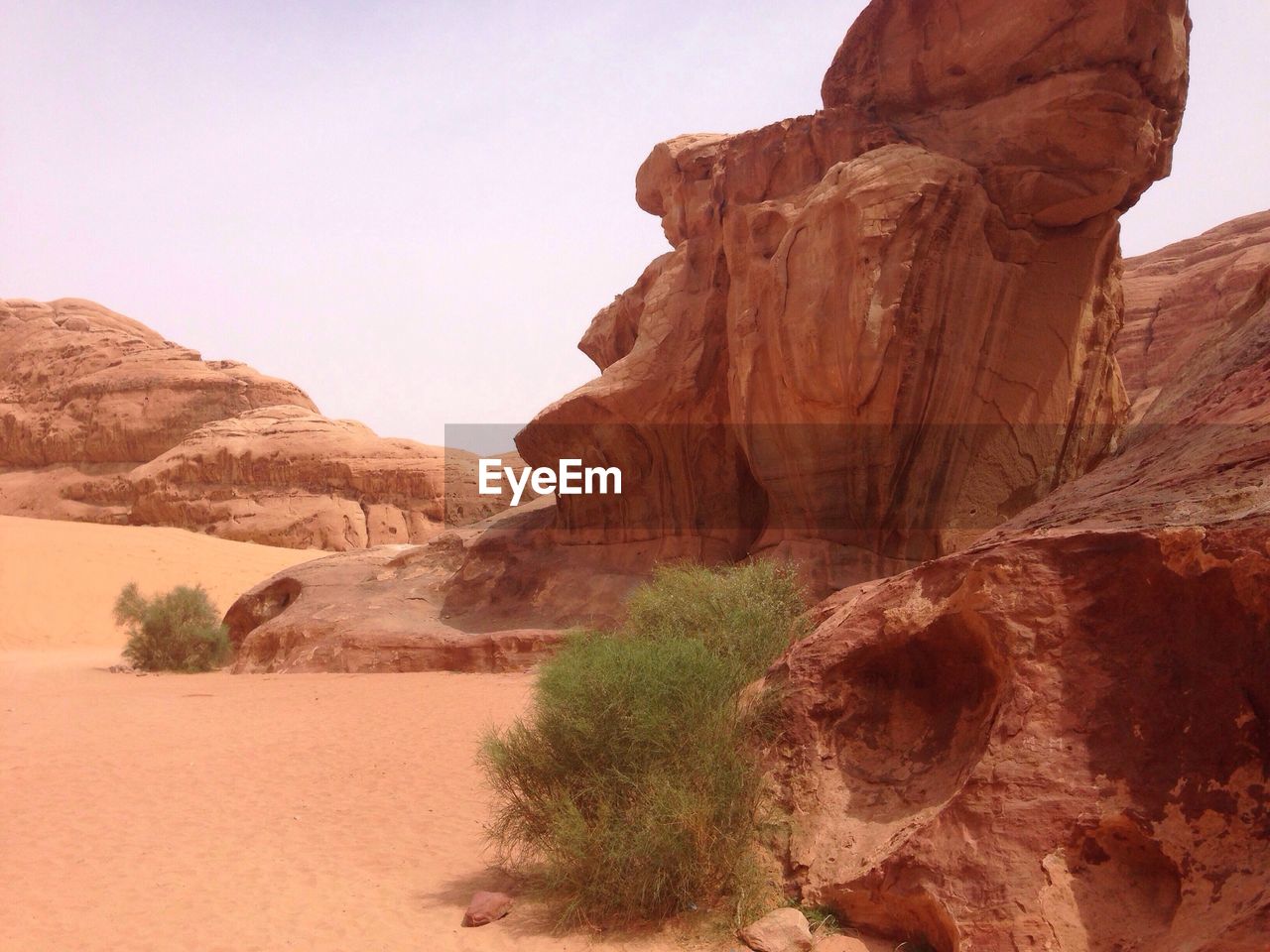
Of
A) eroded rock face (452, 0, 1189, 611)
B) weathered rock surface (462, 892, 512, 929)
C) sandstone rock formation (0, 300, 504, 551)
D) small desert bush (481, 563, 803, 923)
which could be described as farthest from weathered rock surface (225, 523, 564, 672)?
sandstone rock formation (0, 300, 504, 551)

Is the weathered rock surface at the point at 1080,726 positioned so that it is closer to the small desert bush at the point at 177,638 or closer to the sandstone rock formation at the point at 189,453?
the small desert bush at the point at 177,638

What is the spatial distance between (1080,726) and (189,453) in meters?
33.7

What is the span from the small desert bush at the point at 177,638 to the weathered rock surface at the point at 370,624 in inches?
30.6

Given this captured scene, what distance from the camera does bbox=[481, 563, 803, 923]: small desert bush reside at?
4.45m

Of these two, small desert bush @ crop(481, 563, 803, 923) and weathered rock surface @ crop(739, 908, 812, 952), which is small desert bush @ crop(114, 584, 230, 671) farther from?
weathered rock surface @ crop(739, 908, 812, 952)

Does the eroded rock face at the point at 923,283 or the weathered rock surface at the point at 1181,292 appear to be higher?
the weathered rock surface at the point at 1181,292

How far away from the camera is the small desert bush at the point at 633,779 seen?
445 cm

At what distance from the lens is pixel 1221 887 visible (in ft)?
10.1

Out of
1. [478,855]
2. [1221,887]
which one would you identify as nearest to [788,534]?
[478,855]

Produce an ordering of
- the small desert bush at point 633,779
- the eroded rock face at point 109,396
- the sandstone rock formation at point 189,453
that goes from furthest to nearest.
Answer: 1. the eroded rock face at point 109,396
2. the sandstone rock formation at point 189,453
3. the small desert bush at point 633,779

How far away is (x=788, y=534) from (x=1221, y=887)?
10.2m

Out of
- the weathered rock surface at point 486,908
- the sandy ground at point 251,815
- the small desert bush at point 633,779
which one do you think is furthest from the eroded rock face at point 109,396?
the weathered rock surface at point 486,908

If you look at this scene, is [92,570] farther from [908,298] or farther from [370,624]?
[908,298]

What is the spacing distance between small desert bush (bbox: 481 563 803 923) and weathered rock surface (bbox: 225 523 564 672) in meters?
7.83
